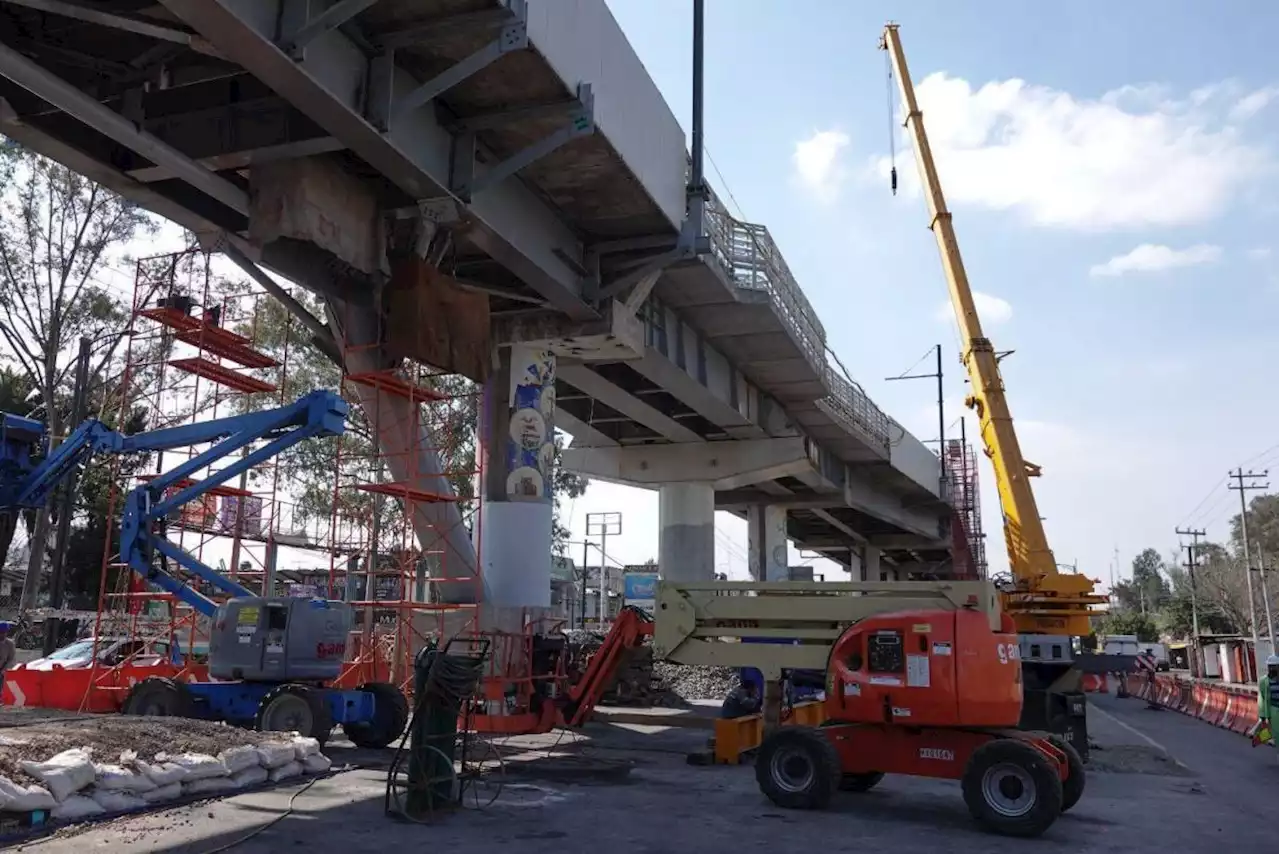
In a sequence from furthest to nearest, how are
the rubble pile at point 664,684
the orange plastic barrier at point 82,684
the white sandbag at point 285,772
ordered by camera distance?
1. the rubble pile at point 664,684
2. the orange plastic barrier at point 82,684
3. the white sandbag at point 285,772

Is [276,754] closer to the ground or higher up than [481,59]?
closer to the ground

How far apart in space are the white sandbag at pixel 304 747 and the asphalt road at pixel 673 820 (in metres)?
0.39

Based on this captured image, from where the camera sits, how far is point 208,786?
10.3 metres

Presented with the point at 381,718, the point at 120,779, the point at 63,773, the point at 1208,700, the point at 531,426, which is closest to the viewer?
the point at 63,773

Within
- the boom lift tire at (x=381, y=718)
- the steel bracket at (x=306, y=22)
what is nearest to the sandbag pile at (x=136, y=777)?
the boom lift tire at (x=381, y=718)

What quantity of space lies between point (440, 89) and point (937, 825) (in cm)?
948

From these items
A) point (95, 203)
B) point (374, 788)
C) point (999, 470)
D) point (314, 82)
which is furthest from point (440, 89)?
point (95, 203)

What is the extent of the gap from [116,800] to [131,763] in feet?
1.61

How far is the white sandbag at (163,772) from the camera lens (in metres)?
9.71

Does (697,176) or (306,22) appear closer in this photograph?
(306,22)

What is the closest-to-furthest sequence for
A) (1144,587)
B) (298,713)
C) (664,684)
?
(298,713) < (664,684) < (1144,587)

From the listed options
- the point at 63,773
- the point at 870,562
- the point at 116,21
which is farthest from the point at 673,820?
the point at 870,562

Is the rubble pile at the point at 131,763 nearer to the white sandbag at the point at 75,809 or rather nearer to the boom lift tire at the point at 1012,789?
the white sandbag at the point at 75,809

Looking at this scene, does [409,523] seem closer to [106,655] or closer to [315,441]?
[106,655]
